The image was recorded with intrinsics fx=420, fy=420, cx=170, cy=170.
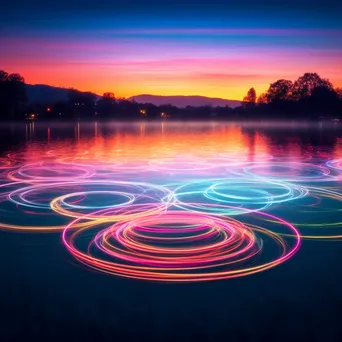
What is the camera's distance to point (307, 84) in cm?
12531

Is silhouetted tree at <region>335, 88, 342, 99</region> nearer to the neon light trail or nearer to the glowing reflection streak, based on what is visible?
the neon light trail

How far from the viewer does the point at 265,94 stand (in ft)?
445

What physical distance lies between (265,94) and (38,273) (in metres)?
137

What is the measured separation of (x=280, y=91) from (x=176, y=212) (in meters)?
129

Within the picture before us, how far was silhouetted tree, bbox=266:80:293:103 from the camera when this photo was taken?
129m

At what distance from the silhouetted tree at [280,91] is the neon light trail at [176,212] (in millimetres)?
120063

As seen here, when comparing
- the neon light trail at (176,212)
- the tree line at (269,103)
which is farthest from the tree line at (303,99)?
the neon light trail at (176,212)

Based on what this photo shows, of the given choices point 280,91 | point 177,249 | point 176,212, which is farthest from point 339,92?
point 177,249

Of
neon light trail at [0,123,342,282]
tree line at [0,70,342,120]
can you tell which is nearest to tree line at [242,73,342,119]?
tree line at [0,70,342,120]

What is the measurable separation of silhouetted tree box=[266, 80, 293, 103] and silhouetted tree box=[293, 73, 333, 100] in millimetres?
1781

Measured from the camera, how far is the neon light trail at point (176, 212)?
5312 mm

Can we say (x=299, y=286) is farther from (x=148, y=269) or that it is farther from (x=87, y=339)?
(x=87, y=339)

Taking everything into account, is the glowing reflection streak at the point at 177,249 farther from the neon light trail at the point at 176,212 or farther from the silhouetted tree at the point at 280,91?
the silhouetted tree at the point at 280,91

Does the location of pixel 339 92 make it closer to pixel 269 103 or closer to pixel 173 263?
pixel 269 103
